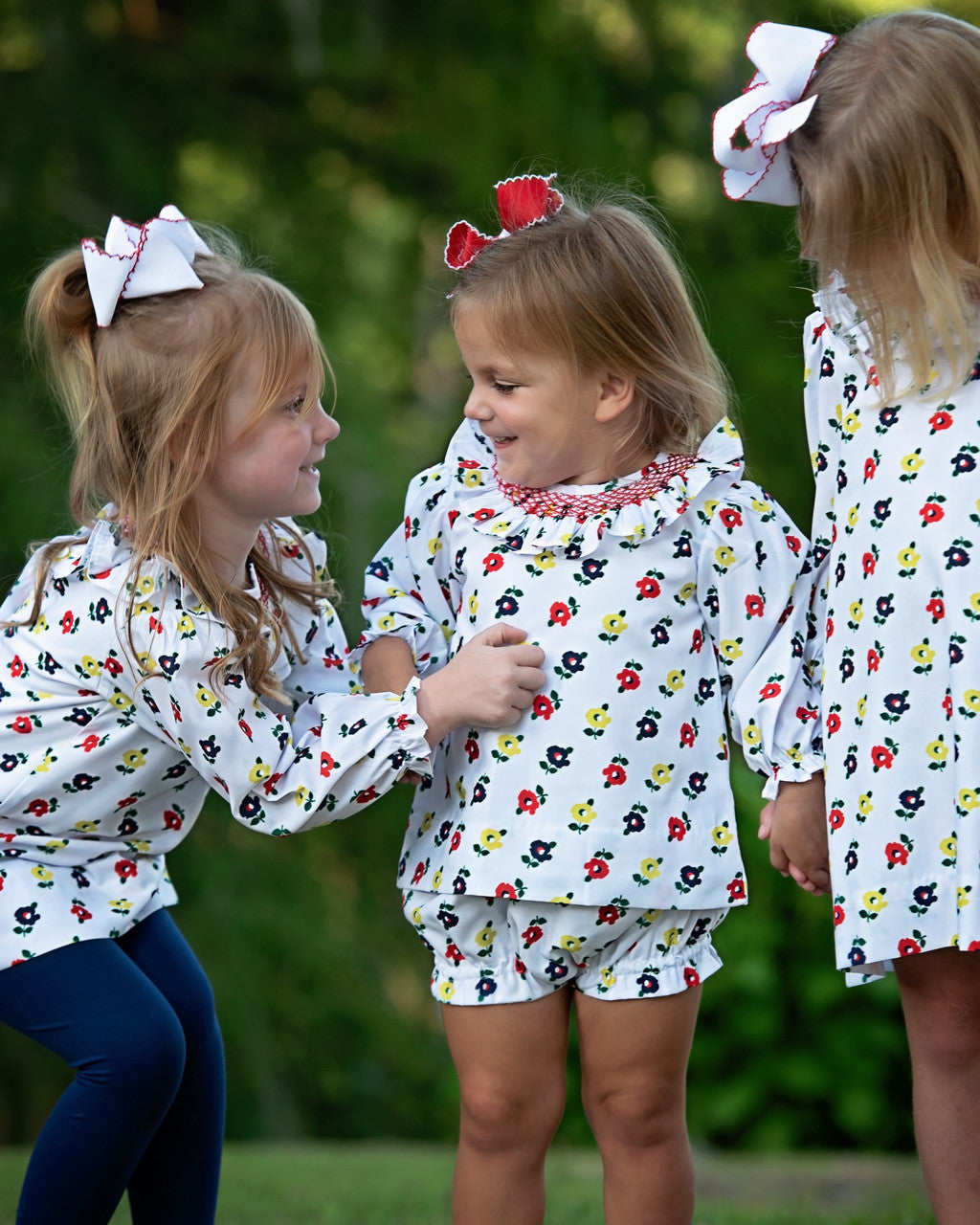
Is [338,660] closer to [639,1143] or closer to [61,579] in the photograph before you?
[61,579]

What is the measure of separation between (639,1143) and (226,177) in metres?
4.97

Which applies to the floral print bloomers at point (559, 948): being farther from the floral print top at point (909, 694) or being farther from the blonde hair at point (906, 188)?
the blonde hair at point (906, 188)

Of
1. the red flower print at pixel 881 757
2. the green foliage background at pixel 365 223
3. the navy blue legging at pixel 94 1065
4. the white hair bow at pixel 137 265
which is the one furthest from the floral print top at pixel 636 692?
the green foliage background at pixel 365 223

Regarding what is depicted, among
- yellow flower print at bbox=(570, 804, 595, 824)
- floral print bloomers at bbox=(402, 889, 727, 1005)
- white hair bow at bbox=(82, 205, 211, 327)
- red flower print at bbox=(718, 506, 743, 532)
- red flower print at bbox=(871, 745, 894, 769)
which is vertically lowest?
floral print bloomers at bbox=(402, 889, 727, 1005)

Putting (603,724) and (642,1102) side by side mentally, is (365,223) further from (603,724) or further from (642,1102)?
(642,1102)

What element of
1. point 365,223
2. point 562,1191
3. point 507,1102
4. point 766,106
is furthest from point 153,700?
point 365,223

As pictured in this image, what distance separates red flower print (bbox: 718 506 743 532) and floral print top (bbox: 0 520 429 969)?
1.63 feet

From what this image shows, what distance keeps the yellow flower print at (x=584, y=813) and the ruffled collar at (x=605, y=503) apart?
34 cm

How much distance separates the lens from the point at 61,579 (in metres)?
2.05

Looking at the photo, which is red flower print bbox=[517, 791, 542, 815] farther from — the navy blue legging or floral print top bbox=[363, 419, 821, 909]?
the navy blue legging

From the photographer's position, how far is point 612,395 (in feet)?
6.48

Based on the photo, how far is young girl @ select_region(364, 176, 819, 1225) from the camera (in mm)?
1885

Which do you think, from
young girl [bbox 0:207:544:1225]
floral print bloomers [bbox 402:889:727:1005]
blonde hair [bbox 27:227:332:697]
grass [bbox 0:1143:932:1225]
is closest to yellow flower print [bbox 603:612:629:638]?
young girl [bbox 0:207:544:1225]

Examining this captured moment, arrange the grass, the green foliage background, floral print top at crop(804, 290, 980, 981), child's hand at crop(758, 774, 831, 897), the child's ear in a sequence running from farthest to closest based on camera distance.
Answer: the green foliage background
the grass
the child's ear
child's hand at crop(758, 774, 831, 897)
floral print top at crop(804, 290, 980, 981)
